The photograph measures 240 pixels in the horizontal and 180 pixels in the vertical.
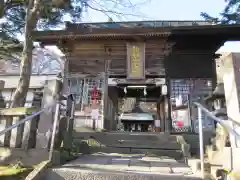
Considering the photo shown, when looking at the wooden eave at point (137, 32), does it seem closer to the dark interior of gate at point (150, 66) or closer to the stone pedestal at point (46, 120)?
the dark interior of gate at point (150, 66)

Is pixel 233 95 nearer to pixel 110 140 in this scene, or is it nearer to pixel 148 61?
pixel 110 140

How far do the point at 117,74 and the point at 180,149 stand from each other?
559 cm

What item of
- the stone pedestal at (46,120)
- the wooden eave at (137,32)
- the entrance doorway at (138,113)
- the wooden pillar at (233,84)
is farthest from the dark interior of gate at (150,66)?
the entrance doorway at (138,113)

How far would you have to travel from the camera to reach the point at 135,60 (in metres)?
10.1

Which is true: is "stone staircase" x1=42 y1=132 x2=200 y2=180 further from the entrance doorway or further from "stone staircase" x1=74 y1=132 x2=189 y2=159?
the entrance doorway

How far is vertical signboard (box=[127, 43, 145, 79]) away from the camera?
9984 mm

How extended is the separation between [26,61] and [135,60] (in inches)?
203

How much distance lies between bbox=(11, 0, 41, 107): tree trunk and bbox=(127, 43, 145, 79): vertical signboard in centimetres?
456

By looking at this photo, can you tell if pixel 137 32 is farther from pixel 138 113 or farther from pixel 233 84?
pixel 138 113

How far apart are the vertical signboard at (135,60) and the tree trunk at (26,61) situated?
456cm

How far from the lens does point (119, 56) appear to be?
10883 mm

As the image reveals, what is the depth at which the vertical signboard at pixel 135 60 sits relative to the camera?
998 cm

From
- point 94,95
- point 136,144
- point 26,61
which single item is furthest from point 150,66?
point 26,61

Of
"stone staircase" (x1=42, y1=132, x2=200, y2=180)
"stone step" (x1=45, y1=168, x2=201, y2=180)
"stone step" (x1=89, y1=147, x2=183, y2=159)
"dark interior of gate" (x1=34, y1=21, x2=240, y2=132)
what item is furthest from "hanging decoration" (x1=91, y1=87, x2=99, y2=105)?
"stone step" (x1=45, y1=168, x2=201, y2=180)
